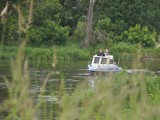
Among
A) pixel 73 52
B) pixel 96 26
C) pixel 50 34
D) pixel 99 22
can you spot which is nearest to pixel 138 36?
pixel 99 22

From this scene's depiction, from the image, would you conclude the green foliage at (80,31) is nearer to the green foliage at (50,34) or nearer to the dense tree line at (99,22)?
the dense tree line at (99,22)

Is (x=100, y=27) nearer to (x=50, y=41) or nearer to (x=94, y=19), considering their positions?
(x=94, y=19)

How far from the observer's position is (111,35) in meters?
53.1

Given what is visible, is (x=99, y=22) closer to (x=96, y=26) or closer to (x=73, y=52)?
(x=96, y=26)

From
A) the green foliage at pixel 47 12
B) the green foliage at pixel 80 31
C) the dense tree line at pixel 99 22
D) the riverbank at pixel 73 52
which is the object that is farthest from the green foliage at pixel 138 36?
the green foliage at pixel 47 12

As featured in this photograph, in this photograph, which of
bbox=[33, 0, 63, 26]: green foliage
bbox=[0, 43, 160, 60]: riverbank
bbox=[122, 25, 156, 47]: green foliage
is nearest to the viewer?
bbox=[0, 43, 160, 60]: riverbank

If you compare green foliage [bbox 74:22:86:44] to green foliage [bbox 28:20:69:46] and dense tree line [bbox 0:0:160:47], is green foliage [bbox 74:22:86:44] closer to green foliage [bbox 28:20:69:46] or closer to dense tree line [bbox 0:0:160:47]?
dense tree line [bbox 0:0:160:47]

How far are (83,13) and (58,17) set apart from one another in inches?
247

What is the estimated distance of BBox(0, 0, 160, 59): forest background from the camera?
4905 cm

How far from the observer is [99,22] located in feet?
179

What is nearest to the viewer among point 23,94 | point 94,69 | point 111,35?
point 23,94

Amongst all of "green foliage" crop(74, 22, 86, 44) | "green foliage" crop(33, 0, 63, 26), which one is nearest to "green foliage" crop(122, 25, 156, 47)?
"green foliage" crop(74, 22, 86, 44)

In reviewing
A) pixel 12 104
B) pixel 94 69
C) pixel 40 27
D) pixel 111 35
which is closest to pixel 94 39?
pixel 111 35

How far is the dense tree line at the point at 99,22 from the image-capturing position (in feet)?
163
